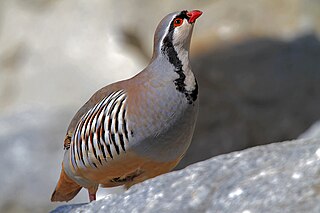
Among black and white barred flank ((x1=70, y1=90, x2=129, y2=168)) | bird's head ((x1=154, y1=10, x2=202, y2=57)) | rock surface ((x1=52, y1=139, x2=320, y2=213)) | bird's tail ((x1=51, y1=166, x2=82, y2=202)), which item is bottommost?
rock surface ((x1=52, y1=139, x2=320, y2=213))

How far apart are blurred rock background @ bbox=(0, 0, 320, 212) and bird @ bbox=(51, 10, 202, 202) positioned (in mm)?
2615

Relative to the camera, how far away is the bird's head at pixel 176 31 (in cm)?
460

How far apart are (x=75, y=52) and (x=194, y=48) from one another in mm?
1958

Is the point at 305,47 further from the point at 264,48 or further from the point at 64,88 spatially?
the point at 64,88

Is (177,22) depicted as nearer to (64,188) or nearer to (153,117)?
(153,117)

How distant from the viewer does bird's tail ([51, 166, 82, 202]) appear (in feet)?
17.2

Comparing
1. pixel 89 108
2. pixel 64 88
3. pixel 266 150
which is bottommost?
pixel 266 150

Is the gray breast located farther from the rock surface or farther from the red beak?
the rock surface

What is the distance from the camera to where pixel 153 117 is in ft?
15.1

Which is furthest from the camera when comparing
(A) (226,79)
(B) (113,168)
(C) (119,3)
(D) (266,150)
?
(C) (119,3)

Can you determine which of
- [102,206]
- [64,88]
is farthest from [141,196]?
[64,88]

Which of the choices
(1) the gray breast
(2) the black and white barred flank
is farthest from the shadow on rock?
(1) the gray breast

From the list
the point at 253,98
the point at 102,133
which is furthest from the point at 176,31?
the point at 253,98

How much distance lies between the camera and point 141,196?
3434 mm
